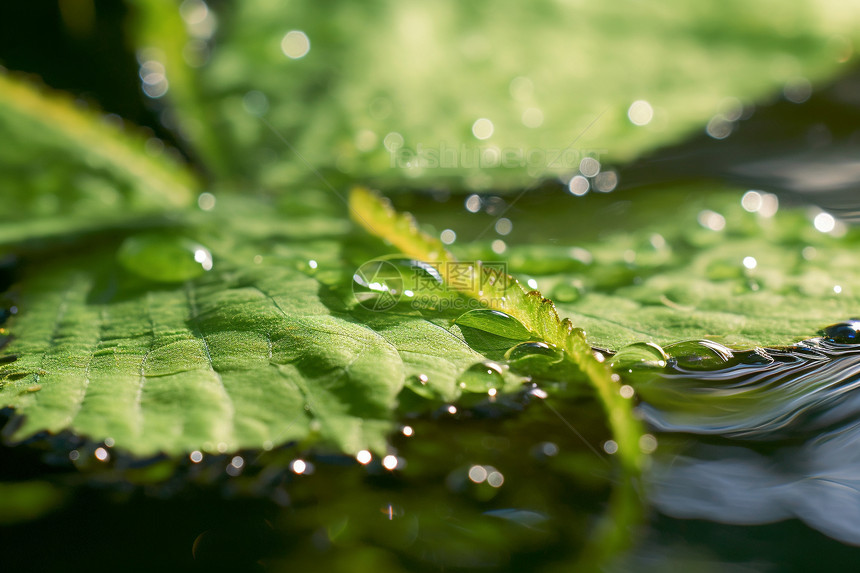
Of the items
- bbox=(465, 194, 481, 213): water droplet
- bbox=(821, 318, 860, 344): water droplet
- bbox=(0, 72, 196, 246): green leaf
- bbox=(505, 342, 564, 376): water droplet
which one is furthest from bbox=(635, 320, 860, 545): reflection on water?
bbox=(0, 72, 196, 246): green leaf

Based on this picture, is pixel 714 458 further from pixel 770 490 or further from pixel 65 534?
pixel 65 534

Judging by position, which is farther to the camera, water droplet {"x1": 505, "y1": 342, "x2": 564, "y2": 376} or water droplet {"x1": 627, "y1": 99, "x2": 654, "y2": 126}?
water droplet {"x1": 627, "y1": 99, "x2": 654, "y2": 126}

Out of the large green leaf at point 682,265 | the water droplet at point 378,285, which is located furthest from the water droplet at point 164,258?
the large green leaf at point 682,265

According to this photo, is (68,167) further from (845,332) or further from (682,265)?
(845,332)

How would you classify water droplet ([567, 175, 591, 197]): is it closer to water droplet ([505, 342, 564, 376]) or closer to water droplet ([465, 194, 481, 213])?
water droplet ([465, 194, 481, 213])

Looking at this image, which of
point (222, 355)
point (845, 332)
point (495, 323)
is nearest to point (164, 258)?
point (222, 355)
